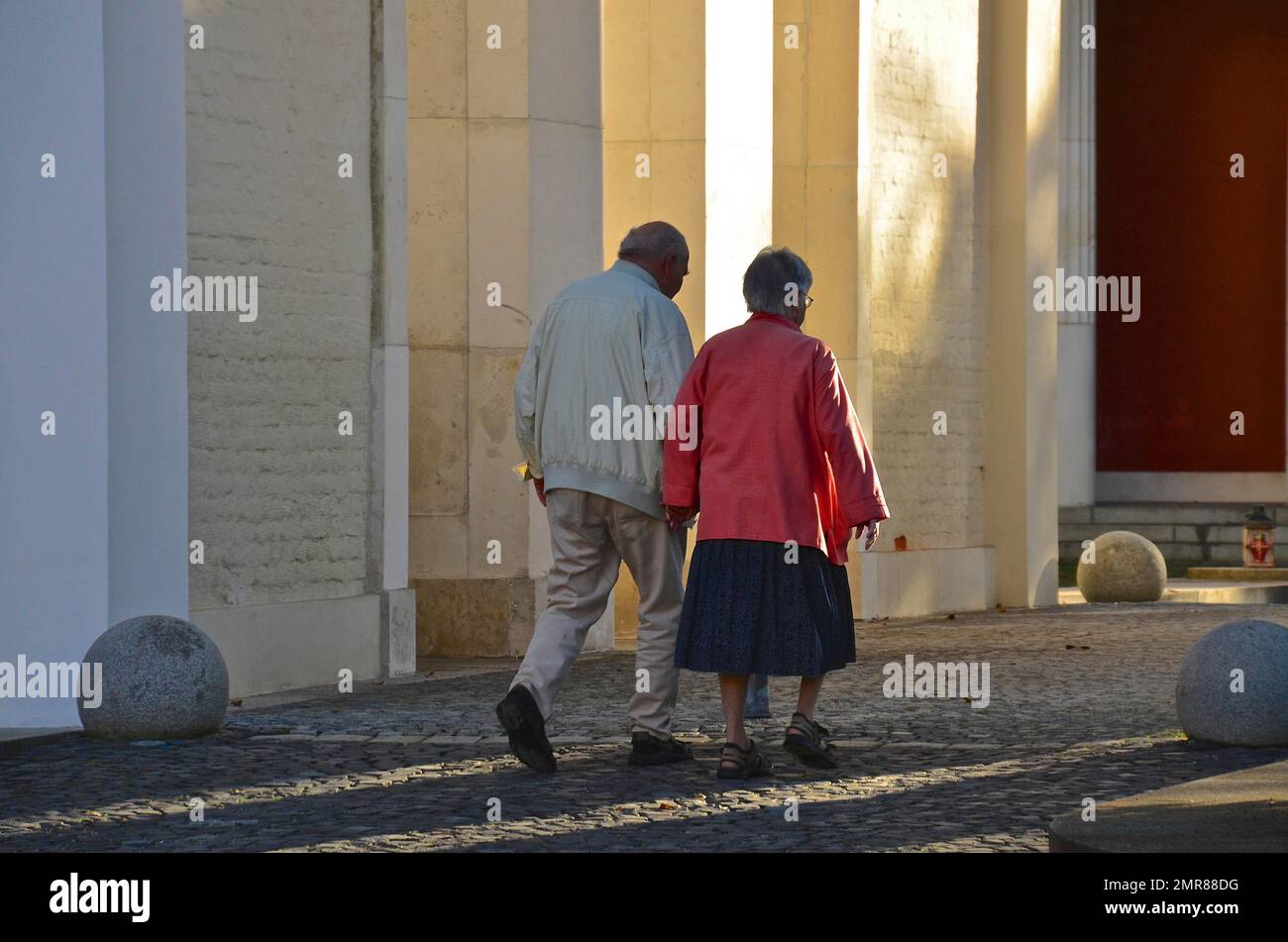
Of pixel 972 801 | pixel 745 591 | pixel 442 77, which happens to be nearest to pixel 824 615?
pixel 745 591

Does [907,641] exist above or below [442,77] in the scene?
below

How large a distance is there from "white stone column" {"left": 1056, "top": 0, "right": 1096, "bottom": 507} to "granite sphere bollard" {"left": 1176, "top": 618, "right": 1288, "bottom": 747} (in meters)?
18.5

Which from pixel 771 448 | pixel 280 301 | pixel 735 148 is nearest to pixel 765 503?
pixel 771 448

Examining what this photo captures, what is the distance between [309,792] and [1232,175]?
22.2 m

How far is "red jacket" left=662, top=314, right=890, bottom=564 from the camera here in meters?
8.23

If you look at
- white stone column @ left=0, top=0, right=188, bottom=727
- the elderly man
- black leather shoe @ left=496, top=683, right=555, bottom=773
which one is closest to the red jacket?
the elderly man

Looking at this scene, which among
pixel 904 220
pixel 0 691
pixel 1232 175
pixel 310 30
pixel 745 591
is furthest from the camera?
pixel 1232 175

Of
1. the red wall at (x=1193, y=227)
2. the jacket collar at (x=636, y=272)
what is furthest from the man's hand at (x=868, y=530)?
the red wall at (x=1193, y=227)

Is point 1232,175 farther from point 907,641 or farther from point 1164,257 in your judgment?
point 907,641

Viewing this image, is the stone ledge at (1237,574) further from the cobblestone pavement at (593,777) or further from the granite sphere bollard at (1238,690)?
the granite sphere bollard at (1238,690)

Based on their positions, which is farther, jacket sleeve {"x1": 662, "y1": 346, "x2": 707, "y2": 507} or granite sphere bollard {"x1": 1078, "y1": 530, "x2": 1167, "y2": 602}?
granite sphere bollard {"x1": 1078, "y1": 530, "x2": 1167, "y2": 602}

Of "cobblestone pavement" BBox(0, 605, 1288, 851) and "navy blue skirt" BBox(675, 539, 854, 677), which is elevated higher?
"navy blue skirt" BBox(675, 539, 854, 677)

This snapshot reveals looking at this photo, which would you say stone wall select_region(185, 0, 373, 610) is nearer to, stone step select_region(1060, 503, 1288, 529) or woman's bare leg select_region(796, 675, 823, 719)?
woman's bare leg select_region(796, 675, 823, 719)

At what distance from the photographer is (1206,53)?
28.0 metres
